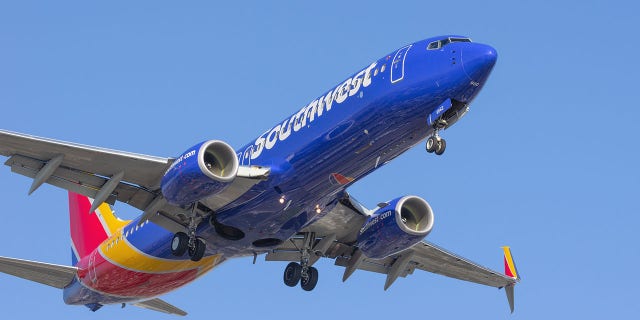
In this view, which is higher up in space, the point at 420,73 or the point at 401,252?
the point at 420,73

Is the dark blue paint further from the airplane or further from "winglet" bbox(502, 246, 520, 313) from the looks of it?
"winglet" bbox(502, 246, 520, 313)

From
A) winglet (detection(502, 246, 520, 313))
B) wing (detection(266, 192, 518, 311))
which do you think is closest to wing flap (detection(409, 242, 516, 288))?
wing (detection(266, 192, 518, 311))

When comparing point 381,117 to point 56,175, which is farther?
point 56,175

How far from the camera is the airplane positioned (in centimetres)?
3412

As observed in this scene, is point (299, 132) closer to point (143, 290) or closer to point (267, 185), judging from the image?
point (267, 185)

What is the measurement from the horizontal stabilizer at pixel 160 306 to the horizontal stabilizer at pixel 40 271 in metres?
2.90

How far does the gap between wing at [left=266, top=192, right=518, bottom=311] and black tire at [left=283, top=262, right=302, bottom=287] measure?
2.76 ft

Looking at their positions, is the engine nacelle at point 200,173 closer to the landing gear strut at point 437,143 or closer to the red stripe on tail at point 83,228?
the landing gear strut at point 437,143

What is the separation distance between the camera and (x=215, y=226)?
38.2 m

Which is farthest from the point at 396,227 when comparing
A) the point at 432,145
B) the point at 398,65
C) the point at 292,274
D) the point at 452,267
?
the point at 398,65

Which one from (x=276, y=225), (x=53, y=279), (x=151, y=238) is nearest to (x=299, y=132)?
(x=276, y=225)

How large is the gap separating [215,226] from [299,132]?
15.6ft

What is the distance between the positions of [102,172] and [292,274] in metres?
8.20

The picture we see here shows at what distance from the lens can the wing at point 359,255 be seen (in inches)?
1619
